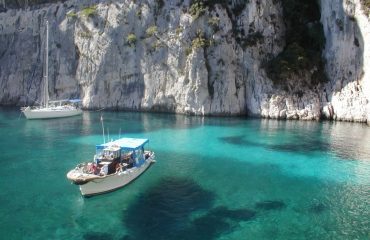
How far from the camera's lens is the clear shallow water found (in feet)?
73.7

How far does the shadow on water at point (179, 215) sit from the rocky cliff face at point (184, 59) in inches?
1577

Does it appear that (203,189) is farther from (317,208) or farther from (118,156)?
(317,208)

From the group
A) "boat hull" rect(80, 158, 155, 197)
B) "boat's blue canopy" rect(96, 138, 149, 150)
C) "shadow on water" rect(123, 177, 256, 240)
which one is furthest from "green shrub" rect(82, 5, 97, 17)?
"shadow on water" rect(123, 177, 256, 240)

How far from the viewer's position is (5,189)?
28672 millimetres

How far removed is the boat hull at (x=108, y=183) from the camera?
88.4 ft

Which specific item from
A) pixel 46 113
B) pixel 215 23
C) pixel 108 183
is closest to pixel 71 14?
pixel 46 113

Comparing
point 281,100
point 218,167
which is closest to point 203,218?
point 218,167

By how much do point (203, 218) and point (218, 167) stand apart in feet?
39.5

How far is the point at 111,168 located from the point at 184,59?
43486 mm

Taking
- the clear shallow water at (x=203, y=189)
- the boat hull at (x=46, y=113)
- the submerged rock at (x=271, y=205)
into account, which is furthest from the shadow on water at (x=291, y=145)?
the boat hull at (x=46, y=113)

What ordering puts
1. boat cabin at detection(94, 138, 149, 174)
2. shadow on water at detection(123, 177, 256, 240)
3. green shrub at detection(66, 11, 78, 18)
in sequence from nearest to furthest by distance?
shadow on water at detection(123, 177, 256, 240) → boat cabin at detection(94, 138, 149, 174) → green shrub at detection(66, 11, 78, 18)

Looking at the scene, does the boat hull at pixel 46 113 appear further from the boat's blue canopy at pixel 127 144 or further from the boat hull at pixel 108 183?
the boat hull at pixel 108 183

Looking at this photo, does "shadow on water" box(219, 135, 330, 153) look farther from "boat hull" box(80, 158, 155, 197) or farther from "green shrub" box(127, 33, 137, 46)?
"green shrub" box(127, 33, 137, 46)

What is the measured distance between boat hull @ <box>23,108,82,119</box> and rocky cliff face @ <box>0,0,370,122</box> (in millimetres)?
10276
